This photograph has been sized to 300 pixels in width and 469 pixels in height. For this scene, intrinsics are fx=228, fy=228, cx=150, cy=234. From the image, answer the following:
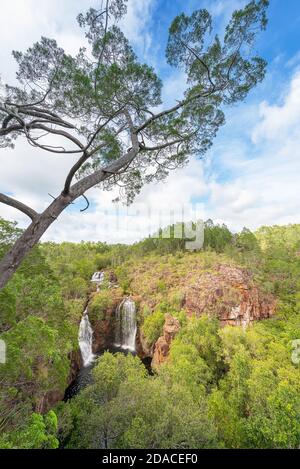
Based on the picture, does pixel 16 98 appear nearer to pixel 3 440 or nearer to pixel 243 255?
pixel 3 440

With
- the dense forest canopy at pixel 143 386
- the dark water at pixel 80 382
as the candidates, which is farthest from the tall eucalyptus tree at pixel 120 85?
the dark water at pixel 80 382

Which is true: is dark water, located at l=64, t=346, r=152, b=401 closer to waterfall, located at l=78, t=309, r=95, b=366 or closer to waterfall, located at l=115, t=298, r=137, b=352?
waterfall, located at l=78, t=309, r=95, b=366

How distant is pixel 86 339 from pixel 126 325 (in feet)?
11.6

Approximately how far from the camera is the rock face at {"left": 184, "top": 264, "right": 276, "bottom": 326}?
628 inches

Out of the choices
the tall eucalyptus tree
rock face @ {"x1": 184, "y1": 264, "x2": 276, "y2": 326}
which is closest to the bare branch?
the tall eucalyptus tree

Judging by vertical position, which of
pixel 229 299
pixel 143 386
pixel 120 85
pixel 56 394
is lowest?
pixel 56 394

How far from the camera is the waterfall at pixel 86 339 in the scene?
17.3 meters

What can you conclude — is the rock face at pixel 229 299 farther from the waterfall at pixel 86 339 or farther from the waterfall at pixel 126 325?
the waterfall at pixel 86 339

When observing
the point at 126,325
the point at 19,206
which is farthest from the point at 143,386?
the point at 126,325

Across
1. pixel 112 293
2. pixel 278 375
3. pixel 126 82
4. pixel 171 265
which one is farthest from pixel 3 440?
pixel 171 265

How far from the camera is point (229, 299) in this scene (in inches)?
641

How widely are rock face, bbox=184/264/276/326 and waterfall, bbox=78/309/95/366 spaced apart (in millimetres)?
8426

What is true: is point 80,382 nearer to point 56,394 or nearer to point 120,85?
point 56,394

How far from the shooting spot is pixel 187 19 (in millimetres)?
3289
